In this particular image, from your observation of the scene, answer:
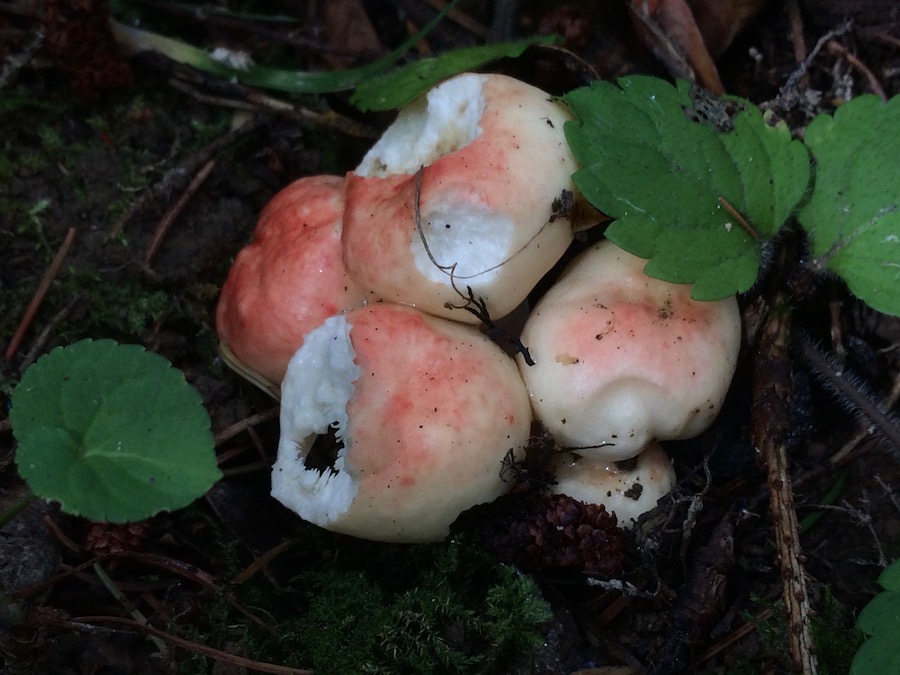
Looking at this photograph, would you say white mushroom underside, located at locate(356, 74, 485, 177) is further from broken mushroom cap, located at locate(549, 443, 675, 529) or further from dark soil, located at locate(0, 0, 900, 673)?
broken mushroom cap, located at locate(549, 443, 675, 529)

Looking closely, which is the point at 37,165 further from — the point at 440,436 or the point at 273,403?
the point at 440,436

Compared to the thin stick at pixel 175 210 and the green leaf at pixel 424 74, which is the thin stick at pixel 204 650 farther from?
the green leaf at pixel 424 74

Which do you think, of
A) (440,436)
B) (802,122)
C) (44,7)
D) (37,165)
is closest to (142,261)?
(37,165)

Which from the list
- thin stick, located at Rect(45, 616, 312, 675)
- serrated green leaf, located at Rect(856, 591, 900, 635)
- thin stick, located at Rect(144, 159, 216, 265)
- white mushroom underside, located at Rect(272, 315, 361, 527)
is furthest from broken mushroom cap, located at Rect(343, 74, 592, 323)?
serrated green leaf, located at Rect(856, 591, 900, 635)

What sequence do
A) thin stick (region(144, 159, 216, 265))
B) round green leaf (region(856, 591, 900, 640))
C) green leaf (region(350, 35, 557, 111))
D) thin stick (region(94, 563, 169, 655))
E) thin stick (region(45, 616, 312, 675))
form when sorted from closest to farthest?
round green leaf (region(856, 591, 900, 640))
thin stick (region(45, 616, 312, 675))
thin stick (region(94, 563, 169, 655))
green leaf (region(350, 35, 557, 111))
thin stick (region(144, 159, 216, 265))

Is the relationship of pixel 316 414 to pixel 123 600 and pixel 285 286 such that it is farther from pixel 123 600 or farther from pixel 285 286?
pixel 123 600

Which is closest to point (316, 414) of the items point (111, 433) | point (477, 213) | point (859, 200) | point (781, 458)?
point (111, 433)
